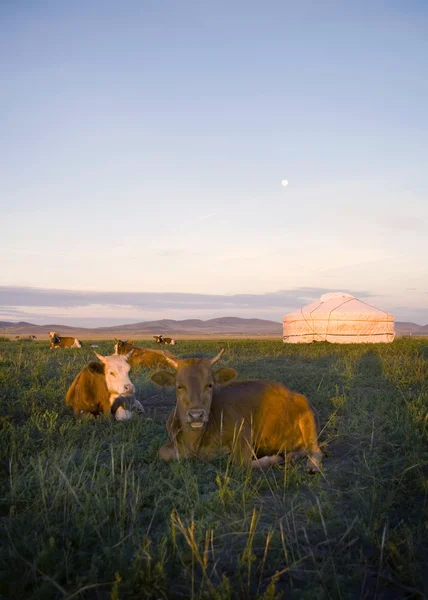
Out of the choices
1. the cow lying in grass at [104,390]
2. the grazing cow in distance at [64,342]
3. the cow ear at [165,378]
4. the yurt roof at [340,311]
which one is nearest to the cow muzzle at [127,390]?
the cow lying in grass at [104,390]

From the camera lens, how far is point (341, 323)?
1225 inches

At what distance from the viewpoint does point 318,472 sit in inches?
208

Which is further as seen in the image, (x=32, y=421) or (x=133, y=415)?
(x=133, y=415)

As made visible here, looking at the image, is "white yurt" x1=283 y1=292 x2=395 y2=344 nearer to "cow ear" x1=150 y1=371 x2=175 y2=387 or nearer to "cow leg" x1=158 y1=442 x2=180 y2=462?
"cow ear" x1=150 y1=371 x2=175 y2=387

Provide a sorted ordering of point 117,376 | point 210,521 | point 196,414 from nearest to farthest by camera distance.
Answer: point 210,521 < point 196,414 < point 117,376

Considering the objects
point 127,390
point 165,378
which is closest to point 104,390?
point 127,390

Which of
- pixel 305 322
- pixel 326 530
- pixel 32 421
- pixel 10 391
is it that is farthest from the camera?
pixel 305 322

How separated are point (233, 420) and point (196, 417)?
2.42ft

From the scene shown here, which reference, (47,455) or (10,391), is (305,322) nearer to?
(10,391)

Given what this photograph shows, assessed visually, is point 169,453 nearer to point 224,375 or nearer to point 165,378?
point 165,378

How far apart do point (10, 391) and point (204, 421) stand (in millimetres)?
5305

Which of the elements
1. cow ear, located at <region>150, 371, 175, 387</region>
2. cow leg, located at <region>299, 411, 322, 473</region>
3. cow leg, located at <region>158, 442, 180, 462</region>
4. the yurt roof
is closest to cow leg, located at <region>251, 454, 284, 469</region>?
cow leg, located at <region>299, 411, 322, 473</region>

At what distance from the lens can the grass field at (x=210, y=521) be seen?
304 cm

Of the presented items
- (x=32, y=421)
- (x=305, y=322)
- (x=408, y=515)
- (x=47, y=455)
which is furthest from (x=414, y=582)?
(x=305, y=322)
